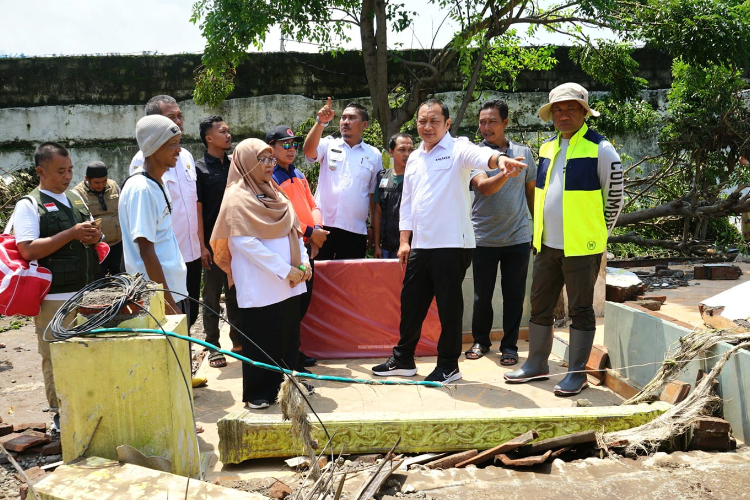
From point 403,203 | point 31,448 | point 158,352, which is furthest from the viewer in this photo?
point 403,203

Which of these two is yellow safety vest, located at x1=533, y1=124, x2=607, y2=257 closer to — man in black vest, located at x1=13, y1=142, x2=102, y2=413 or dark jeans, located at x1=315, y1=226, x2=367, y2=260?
dark jeans, located at x1=315, y1=226, x2=367, y2=260

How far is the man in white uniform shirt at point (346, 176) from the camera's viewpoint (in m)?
5.84

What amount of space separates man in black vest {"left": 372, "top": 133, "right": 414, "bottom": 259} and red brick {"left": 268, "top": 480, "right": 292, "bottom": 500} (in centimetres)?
320

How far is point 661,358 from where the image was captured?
4262 millimetres

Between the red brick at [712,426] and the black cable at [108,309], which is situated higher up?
the black cable at [108,309]

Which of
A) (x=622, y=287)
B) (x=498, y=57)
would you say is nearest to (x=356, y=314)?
(x=622, y=287)

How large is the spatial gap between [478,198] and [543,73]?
7019 millimetres

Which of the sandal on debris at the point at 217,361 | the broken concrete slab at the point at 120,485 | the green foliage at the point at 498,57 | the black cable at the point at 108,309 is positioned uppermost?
the green foliage at the point at 498,57

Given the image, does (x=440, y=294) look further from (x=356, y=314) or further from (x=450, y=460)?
(x=450, y=460)

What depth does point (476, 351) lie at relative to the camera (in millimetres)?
5559

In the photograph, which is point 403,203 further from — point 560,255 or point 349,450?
point 349,450

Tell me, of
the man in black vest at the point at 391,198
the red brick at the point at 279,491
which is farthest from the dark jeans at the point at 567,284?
the red brick at the point at 279,491

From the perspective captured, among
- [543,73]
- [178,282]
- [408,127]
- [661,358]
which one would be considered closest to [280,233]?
[178,282]

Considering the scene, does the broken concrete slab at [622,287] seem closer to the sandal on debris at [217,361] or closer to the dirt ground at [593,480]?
the dirt ground at [593,480]
